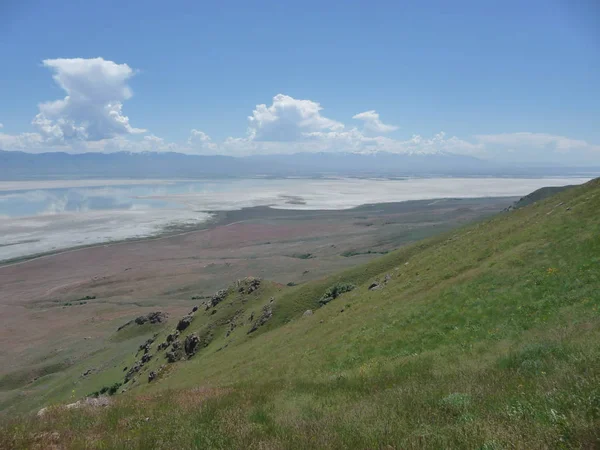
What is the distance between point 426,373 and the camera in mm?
12297

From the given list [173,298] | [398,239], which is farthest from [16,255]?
[398,239]

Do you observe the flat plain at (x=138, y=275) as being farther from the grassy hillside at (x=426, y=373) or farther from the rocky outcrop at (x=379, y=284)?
the grassy hillside at (x=426, y=373)

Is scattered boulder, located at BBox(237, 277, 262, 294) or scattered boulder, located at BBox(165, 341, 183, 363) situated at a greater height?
scattered boulder, located at BBox(237, 277, 262, 294)

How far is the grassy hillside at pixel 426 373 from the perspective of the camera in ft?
23.8

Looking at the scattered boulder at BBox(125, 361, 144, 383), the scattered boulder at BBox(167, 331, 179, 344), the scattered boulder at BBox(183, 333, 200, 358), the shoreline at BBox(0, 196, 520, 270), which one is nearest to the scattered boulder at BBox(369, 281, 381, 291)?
the scattered boulder at BBox(183, 333, 200, 358)

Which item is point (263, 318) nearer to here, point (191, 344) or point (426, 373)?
point (191, 344)

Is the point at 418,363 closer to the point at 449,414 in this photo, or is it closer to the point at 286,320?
the point at 449,414

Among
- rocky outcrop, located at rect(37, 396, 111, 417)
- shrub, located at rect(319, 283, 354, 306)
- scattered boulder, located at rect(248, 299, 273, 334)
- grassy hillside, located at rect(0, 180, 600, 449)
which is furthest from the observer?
shrub, located at rect(319, 283, 354, 306)

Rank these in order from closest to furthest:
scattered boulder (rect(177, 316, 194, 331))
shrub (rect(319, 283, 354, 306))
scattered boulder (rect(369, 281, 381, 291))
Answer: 1. scattered boulder (rect(369, 281, 381, 291))
2. shrub (rect(319, 283, 354, 306))
3. scattered boulder (rect(177, 316, 194, 331))

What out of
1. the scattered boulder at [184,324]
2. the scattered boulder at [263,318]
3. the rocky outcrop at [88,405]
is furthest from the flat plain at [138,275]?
the rocky outcrop at [88,405]

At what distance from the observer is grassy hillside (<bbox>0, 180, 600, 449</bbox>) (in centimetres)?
726

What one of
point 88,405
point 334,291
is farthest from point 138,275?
point 88,405

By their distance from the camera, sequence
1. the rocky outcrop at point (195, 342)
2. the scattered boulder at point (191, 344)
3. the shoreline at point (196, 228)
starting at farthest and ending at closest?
the shoreline at point (196, 228), the rocky outcrop at point (195, 342), the scattered boulder at point (191, 344)

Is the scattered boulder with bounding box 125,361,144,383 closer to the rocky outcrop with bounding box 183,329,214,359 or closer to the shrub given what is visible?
the rocky outcrop with bounding box 183,329,214,359
